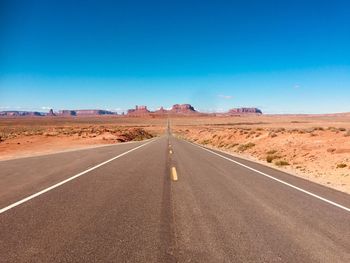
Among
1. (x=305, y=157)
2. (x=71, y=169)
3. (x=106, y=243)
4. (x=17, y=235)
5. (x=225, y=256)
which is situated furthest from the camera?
(x=305, y=157)

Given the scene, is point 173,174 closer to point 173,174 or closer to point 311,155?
point 173,174

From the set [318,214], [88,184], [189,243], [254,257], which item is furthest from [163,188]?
[254,257]

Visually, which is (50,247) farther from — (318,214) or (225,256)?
(318,214)

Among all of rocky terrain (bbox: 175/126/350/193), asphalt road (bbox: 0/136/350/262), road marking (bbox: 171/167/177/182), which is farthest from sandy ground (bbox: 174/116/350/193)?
road marking (bbox: 171/167/177/182)

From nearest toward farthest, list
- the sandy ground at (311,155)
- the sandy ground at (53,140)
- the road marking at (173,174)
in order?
the road marking at (173,174)
the sandy ground at (311,155)
the sandy ground at (53,140)

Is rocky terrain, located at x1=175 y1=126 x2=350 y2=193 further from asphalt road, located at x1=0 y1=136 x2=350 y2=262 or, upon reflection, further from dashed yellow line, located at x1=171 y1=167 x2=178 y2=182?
dashed yellow line, located at x1=171 y1=167 x2=178 y2=182

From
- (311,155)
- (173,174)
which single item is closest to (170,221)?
(173,174)

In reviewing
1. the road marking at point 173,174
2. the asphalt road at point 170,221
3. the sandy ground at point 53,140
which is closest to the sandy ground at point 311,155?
the asphalt road at point 170,221

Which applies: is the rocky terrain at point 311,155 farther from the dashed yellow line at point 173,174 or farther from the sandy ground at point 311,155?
the dashed yellow line at point 173,174

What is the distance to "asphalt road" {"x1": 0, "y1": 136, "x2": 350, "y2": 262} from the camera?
500 centimetres

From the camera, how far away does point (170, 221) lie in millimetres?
6672

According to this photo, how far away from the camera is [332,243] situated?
5.61 m

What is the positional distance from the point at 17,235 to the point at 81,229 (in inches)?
37.7

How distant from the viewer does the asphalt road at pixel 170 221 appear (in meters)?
5.00
